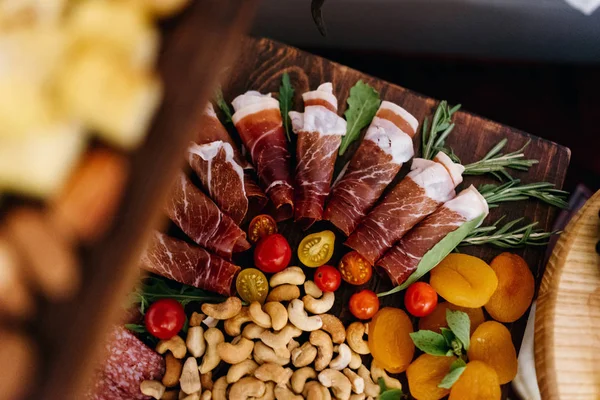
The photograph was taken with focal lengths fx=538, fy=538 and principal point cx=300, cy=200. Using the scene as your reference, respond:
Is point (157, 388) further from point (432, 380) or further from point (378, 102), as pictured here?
point (378, 102)

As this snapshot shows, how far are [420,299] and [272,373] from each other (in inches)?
13.9

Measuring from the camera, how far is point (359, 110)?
129cm

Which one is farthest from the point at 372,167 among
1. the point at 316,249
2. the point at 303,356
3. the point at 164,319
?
the point at 164,319

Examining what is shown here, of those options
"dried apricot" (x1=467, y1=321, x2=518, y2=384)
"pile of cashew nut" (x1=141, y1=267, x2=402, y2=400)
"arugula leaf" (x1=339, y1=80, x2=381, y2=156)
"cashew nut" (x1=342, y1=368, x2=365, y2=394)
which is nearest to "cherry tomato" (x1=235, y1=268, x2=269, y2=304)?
"pile of cashew nut" (x1=141, y1=267, x2=402, y2=400)

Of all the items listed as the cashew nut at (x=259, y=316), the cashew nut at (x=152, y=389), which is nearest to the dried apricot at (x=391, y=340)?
the cashew nut at (x=259, y=316)

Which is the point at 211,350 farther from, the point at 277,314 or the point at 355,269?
the point at 355,269

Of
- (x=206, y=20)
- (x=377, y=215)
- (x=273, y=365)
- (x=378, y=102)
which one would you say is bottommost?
(x=273, y=365)

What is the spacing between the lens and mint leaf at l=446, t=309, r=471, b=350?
3.58ft

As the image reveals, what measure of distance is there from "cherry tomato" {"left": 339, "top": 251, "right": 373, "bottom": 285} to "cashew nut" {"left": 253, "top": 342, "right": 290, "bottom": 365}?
222 mm

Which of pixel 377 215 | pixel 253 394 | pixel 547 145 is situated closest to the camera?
pixel 253 394

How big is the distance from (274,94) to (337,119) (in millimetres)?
184

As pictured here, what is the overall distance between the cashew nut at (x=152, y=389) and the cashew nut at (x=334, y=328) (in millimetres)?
356

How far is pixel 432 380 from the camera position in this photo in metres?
1.13

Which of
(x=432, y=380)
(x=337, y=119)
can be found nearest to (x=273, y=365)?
(x=432, y=380)
